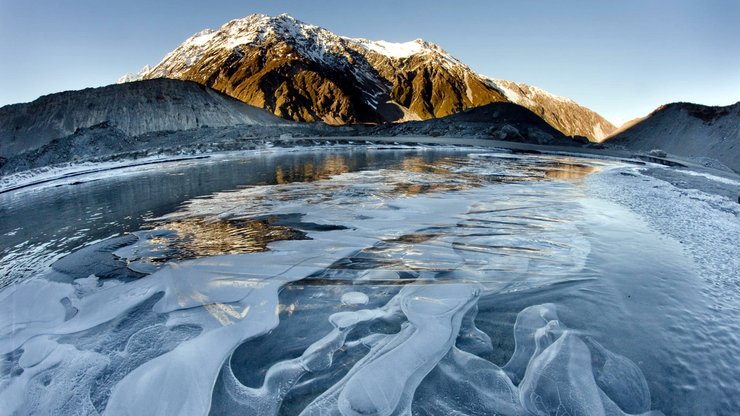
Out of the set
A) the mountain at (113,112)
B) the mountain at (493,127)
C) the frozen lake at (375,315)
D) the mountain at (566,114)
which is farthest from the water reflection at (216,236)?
the mountain at (566,114)

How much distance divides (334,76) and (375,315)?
15101cm

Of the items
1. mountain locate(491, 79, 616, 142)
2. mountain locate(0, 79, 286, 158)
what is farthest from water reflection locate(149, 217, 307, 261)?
mountain locate(491, 79, 616, 142)

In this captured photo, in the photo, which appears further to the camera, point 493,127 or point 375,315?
point 493,127

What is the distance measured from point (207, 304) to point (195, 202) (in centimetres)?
497

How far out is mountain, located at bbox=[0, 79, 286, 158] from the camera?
35.1m

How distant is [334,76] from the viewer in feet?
468

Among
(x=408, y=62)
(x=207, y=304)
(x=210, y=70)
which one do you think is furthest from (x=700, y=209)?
(x=408, y=62)

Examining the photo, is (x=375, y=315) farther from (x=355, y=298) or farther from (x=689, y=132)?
(x=689, y=132)

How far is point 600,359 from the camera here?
7.46ft

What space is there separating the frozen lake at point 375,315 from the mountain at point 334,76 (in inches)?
4395

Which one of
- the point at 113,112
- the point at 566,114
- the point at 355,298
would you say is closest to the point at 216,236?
the point at 355,298

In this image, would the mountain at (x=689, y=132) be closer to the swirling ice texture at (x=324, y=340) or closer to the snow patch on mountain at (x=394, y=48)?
the swirling ice texture at (x=324, y=340)

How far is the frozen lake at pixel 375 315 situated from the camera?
79.2 inches

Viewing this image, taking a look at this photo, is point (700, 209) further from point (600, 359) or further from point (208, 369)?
point (208, 369)
